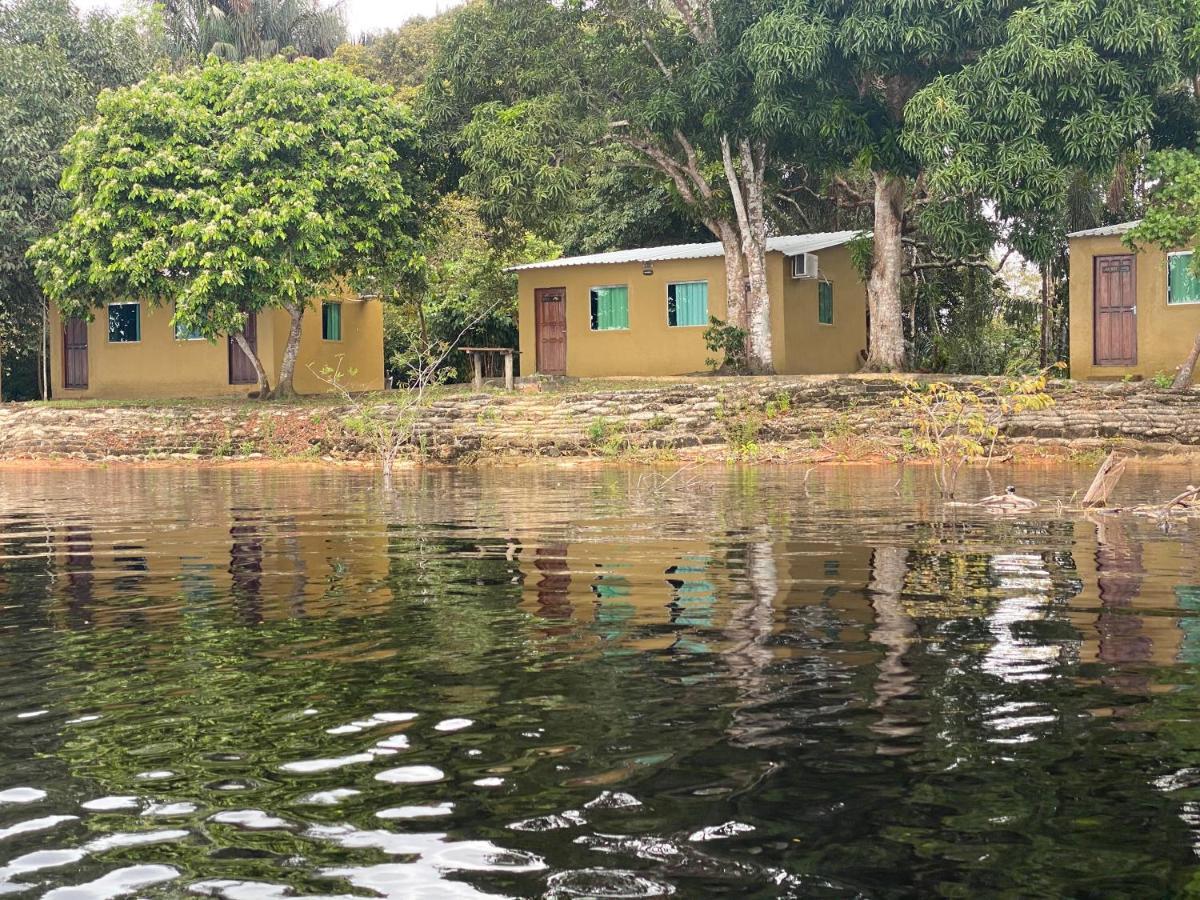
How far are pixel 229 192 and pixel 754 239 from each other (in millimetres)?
11067

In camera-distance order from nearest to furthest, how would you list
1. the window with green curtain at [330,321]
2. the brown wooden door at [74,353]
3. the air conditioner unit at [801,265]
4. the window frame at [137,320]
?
1. the air conditioner unit at [801,265]
2. the window frame at [137,320]
3. the window with green curtain at [330,321]
4. the brown wooden door at [74,353]

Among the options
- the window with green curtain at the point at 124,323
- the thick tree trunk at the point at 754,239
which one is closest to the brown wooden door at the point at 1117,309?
the thick tree trunk at the point at 754,239

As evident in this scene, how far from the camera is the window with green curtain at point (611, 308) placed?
3381cm

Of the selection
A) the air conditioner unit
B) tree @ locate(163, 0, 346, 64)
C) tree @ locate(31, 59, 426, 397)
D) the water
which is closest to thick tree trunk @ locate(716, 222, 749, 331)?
the air conditioner unit

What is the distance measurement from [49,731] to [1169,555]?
7.46 metres

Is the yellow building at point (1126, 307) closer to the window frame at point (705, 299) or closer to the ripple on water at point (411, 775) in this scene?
the window frame at point (705, 299)

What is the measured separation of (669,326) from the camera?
3338 centimetres

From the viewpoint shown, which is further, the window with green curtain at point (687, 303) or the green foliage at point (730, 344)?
the window with green curtain at point (687, 303)

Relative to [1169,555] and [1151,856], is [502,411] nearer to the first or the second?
[1169,555]

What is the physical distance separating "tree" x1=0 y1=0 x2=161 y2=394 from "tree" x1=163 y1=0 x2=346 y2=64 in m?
5.26

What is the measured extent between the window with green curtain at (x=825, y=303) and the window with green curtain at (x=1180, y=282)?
7.81 meters

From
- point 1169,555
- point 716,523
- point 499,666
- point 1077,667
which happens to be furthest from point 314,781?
point 716,523

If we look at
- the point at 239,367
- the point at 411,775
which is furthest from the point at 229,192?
the point at 411,775

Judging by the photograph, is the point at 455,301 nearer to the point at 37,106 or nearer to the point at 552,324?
the point at 552,324
